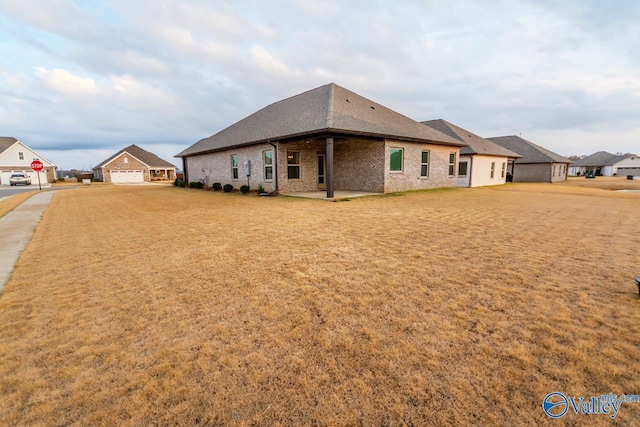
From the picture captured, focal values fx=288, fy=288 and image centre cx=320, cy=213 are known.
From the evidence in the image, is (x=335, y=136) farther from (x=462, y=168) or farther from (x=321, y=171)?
(x=462, y=168)

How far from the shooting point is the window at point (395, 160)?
1594 cm

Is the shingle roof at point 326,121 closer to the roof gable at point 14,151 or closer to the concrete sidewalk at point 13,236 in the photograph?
the concrete sidewalk at point 13,236

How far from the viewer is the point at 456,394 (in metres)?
2.13

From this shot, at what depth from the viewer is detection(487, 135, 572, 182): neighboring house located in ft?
102

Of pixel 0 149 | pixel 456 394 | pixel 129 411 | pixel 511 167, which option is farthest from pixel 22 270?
pixel 0 149

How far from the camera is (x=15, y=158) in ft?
131

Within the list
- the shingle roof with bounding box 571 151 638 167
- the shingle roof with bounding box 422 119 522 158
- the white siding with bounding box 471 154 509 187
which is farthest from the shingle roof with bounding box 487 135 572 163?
the shingle roof with bounding box 571 151 638 167

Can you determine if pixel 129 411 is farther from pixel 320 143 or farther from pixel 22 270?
pixel 320 143

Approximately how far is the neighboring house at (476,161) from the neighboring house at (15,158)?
165 ft

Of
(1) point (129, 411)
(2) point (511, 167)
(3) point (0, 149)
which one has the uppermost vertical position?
(3) point (0, 149)

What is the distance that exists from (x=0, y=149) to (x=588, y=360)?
5907 cm

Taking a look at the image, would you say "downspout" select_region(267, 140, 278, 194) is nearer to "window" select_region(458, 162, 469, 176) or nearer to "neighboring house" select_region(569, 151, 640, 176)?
"window" select_region(458, 162, 469, 176)

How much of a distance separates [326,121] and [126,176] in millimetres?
44389
